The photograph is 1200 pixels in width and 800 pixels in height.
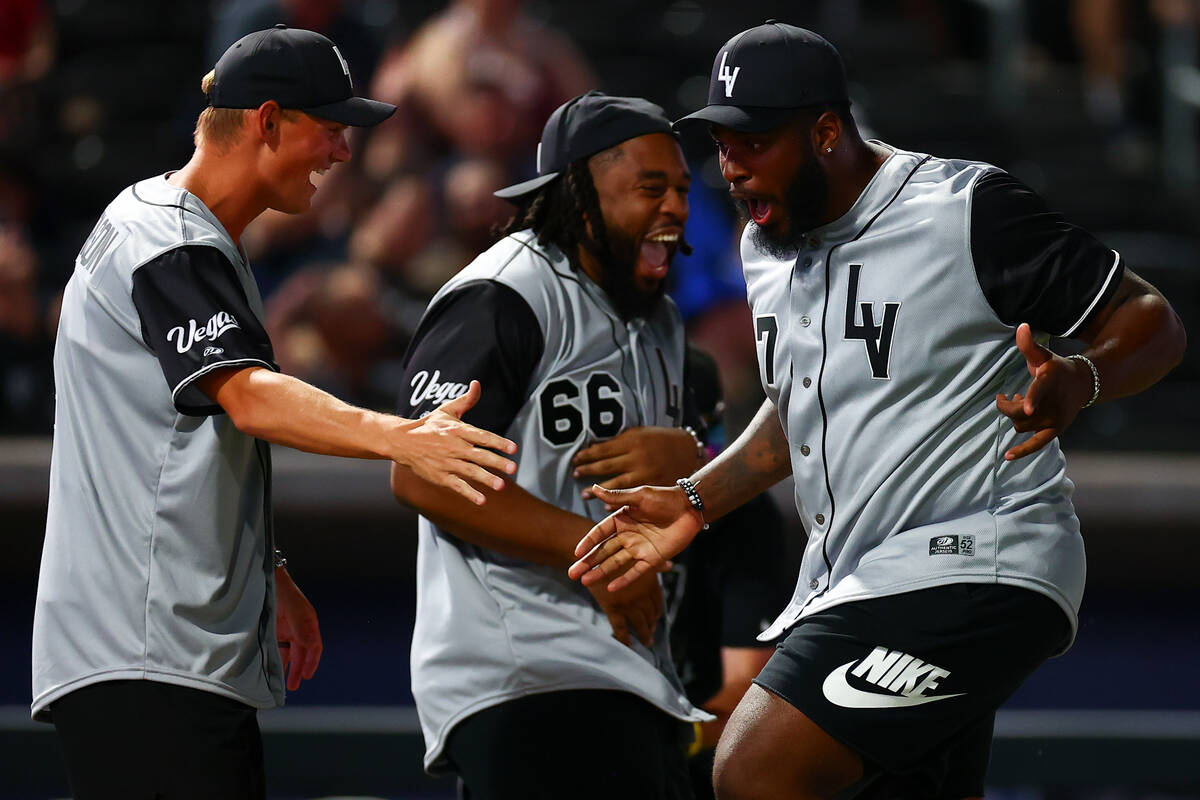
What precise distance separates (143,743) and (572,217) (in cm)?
131

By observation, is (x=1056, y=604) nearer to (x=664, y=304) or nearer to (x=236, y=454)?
(x=664, y=304)

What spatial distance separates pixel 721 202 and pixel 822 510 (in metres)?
3.64

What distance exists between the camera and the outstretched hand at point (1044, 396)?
8.54 ft

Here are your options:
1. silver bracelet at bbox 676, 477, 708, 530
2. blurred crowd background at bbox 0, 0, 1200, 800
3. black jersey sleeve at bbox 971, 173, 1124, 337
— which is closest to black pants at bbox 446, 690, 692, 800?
silver bracelet at bbox 676, 477, 708, 530

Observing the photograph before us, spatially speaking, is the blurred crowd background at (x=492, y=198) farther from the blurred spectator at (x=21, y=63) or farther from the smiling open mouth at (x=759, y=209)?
the smiling open mouth at (x=759, y=209)

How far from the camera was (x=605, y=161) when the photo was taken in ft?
10.9

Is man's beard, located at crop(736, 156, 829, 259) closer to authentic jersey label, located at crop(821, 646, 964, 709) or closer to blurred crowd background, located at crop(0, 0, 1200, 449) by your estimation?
authentic jersey label, located at crop(821, 646, 964, 709)

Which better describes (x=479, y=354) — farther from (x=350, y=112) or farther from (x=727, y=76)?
(x=727, y=76)

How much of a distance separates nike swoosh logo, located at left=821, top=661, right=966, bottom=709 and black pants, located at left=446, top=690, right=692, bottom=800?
0.49 metres

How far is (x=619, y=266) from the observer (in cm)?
329

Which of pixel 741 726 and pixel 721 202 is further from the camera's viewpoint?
pixel 721 202

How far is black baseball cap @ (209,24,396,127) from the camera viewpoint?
9.43 feet

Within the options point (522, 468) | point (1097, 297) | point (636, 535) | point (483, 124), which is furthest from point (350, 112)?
point (483, 124)

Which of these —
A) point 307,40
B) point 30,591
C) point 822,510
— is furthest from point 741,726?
point 30,591
